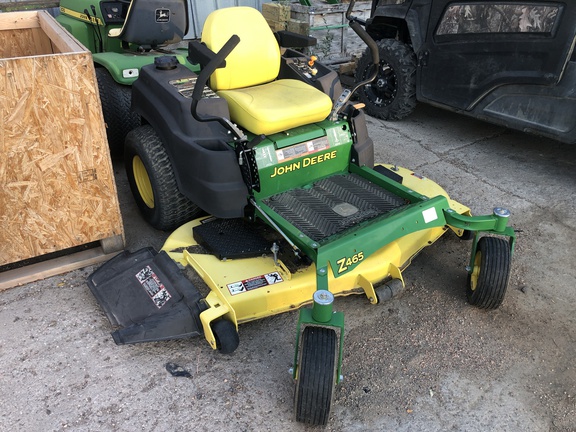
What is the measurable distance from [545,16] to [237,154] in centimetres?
272

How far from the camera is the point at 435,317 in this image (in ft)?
9.60

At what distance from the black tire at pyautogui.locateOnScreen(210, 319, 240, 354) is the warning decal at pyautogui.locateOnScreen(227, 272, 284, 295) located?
0.17 m

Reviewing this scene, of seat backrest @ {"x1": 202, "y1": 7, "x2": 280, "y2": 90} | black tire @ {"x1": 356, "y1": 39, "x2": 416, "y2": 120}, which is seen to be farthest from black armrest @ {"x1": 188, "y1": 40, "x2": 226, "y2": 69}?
black tire @ {"x1": 356, "y1": 39, "x2": 416, "y2": 120}

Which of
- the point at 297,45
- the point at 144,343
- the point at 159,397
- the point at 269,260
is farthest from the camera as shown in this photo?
the point at 297,45

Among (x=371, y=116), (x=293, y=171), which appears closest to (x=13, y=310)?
(x=293, y=171)

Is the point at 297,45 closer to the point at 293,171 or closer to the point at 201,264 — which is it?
the point at 293,171

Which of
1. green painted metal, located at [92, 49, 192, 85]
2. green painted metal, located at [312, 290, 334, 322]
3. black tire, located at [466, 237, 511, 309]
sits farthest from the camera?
green painted metal, located at [92, 49, 192, 85]

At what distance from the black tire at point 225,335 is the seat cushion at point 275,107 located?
3.66 ft

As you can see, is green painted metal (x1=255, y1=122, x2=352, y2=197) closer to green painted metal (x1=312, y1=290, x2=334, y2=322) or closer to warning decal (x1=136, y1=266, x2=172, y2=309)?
warning decal (x1=136, y1=266, x2=172, y2=309)

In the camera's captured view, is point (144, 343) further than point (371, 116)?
No

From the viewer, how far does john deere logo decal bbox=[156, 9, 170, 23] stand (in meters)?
4.39

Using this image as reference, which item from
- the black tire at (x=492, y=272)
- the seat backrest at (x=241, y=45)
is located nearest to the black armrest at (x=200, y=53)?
the seat backrest at (x=241, y=45)

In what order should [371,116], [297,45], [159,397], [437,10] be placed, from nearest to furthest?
[159,397], [297,45], [437,10], [371,116]

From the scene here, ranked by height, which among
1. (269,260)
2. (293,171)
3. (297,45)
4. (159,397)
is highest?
(297,45)
